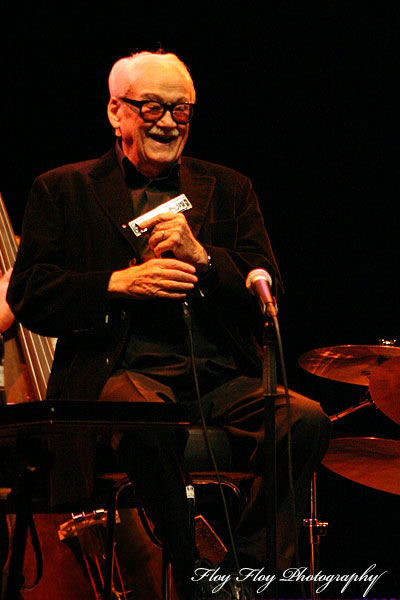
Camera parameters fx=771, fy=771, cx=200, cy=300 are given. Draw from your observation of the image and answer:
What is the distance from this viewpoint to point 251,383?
2156 millimetres

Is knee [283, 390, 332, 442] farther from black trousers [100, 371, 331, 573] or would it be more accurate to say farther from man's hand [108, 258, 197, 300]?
man's hand [108, 258, 197, 300]

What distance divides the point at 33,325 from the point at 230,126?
198 centimetres

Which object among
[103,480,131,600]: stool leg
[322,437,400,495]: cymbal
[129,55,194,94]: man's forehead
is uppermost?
[129,55,194,94]: man's forehead

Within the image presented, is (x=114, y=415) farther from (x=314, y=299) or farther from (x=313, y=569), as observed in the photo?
(x=314, y=299)

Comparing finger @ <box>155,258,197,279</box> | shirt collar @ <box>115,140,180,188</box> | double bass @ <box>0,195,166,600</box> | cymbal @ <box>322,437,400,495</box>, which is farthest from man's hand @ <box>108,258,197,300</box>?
cymbal @ <box>322,437,400,495</box>

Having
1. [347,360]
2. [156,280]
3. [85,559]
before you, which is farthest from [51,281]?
[347,360]

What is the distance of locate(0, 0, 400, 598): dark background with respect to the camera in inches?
144

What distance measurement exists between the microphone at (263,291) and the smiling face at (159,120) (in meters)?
0.79

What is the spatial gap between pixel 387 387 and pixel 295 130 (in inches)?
61.9

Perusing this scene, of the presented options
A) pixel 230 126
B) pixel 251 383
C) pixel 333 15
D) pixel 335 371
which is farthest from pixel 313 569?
pixel 333 15

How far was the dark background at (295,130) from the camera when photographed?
3.66 m

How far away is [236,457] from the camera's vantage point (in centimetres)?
206

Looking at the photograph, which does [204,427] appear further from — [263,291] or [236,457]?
[263,291]

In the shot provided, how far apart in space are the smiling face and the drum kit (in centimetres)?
89
